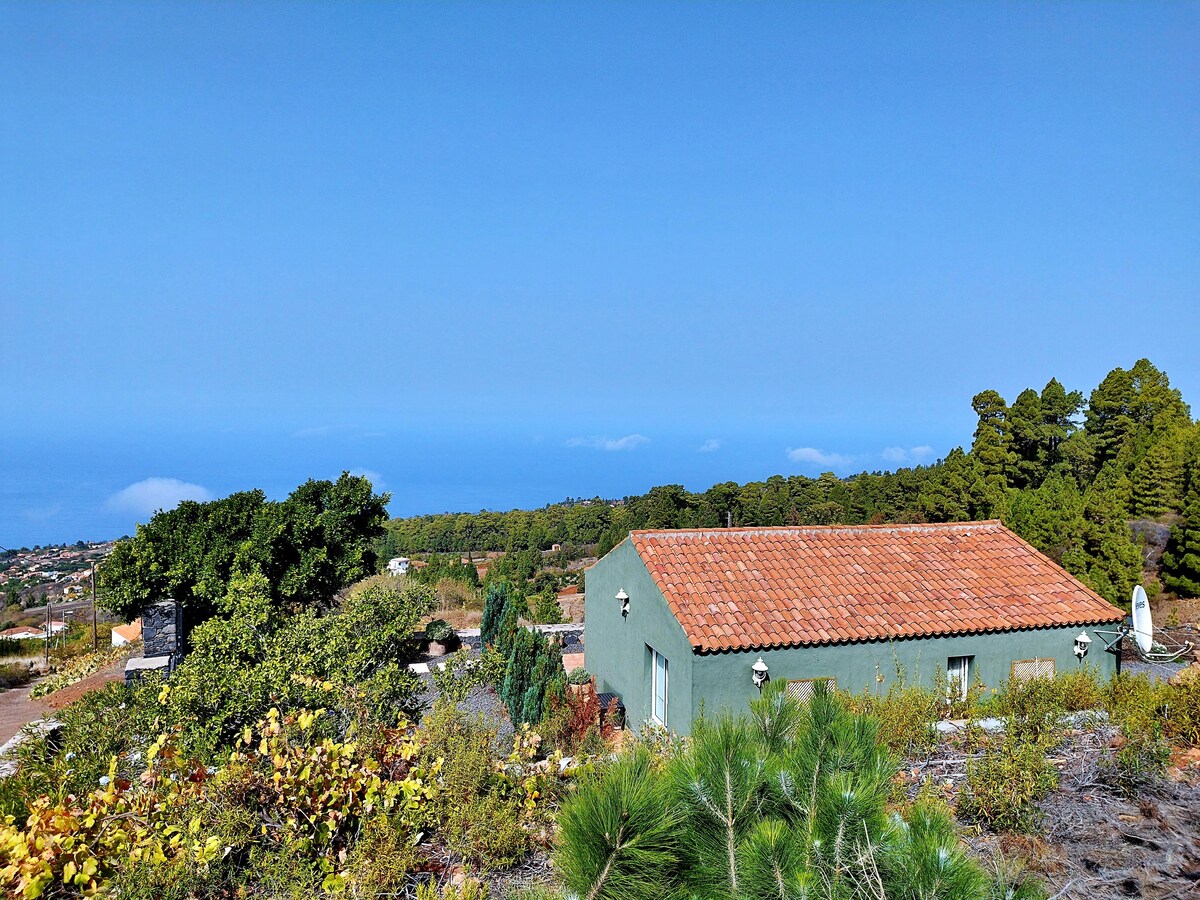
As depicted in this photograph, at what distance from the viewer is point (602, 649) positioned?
611 inches

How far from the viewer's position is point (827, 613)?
12.2m

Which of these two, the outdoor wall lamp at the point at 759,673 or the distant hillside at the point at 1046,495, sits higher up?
the distant hillside at the point at 1046,495

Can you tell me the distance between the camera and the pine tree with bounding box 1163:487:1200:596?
27531 mm

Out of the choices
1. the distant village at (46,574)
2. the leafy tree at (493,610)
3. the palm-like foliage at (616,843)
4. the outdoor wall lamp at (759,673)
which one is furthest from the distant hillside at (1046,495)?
the palm-like foliage at (616,843)

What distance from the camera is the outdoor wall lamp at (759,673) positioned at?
1114cm

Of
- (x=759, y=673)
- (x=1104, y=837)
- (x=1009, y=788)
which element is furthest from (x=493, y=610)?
(x=1104, y=837)

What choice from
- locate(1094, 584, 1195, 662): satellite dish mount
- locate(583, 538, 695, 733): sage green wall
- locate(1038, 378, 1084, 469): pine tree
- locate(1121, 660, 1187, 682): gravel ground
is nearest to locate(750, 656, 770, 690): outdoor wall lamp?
locate(583, 538, 695, 733): sage green wall

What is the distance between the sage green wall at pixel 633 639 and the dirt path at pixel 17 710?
381 inches

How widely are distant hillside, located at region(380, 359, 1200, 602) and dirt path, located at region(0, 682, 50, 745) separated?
61.3 feet

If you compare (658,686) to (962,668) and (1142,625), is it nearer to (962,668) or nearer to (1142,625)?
(962,668)

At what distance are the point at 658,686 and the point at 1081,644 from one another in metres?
7.27

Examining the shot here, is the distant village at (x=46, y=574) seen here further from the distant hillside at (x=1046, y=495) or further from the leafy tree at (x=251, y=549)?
the distant hillside at (x=1046, y=495)

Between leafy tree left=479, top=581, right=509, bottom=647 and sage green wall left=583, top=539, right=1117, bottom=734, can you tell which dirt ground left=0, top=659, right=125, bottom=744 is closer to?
leafy tree left=479, top=581, right=509, bottom=647

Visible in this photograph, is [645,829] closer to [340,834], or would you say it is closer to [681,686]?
[340,834]
